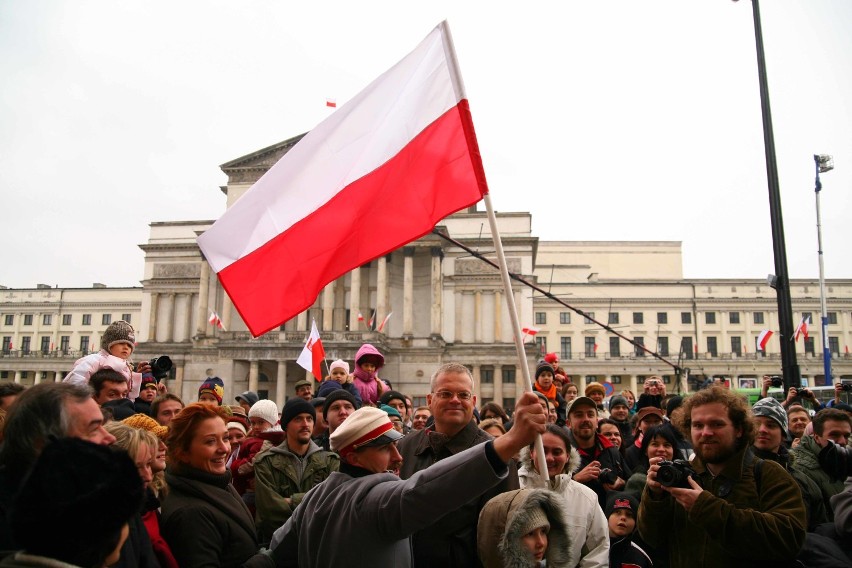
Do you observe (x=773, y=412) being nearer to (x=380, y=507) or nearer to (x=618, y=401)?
(x=380, y=507)

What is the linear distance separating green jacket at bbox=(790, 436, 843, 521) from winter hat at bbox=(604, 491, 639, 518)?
1536 mm

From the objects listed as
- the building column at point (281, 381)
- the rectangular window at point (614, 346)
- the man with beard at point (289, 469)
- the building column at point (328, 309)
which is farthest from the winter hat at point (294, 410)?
the rectangular window at point (614, 346)

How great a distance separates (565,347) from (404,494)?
6741 centimetres

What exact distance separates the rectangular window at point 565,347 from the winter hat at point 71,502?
67.8 m

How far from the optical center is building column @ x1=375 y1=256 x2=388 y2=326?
51.1 m

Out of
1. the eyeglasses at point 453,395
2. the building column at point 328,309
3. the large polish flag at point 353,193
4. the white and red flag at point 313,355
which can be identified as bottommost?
the eyeglasses at point 453,395

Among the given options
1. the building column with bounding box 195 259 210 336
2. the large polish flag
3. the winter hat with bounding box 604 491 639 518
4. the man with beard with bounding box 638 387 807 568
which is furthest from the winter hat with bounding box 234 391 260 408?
the building column with bounding box 195 259 210 336

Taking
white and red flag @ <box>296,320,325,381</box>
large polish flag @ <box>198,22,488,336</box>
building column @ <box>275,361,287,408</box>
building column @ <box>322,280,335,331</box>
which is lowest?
building column @ <box>275,361,287,408</box>

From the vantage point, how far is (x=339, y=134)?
17.4 feet

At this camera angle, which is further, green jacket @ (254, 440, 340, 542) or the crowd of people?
green jacket @ (254, 440, 340, 542)

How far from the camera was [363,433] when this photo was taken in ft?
11.9

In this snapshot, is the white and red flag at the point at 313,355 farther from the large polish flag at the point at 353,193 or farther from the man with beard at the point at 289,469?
the large polish flag at the point at 353,193

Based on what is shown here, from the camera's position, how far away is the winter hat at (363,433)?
3.63m

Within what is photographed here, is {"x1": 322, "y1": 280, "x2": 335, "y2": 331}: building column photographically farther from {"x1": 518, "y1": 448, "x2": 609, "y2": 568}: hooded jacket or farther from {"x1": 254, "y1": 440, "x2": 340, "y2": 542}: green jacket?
{"x1": 518, "y1": 448, "x2": 609, "y2": 568}: hooded jacket
